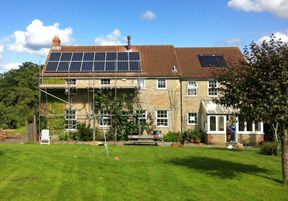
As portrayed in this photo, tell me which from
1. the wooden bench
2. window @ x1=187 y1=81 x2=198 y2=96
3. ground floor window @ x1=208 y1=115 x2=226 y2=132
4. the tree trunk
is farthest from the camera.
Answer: window @ x1=187 y1=81 x2=198 y2=96

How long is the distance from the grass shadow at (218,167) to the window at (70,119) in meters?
15.9

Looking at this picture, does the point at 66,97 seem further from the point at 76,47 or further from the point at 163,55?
the point at 163,55

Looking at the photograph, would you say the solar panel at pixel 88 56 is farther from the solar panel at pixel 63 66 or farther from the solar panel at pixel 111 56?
the solar panel at pixel 63 66

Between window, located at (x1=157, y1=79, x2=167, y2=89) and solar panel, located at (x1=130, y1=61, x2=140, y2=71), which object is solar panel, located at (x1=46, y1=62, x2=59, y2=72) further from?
window, located at (x1=157, y1=79, x2=167, y2=89)

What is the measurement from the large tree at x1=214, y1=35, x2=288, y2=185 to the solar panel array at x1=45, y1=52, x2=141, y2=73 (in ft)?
67.4

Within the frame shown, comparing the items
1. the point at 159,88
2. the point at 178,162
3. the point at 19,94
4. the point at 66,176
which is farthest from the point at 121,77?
the point at 19,94

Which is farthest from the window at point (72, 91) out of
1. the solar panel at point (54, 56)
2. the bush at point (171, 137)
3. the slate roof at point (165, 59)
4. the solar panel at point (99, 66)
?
the bush at point (171, 137)

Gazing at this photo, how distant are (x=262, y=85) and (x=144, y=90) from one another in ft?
71.6

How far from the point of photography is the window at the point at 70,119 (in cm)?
3372

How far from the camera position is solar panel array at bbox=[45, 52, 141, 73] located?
34156mm

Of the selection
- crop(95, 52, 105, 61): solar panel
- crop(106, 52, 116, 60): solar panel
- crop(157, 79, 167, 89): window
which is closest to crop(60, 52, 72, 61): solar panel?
crop(95, 52, 105, 61): solar panel

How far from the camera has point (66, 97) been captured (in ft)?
111

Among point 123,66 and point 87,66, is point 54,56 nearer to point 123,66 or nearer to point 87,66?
point 87,66

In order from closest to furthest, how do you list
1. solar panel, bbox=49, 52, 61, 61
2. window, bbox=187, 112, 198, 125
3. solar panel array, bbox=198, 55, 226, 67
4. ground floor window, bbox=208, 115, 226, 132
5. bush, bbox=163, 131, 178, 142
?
1. ground floor window, bbox=208, 115, 226, 132
2. bush, bbox=163, 131, 178, 142
3. window, bbox=187, 112, 198, 125
4. solar panel, bbox=49, 52, 61, 61
5. solar panel array, bbox=198, 55, 226, 67
